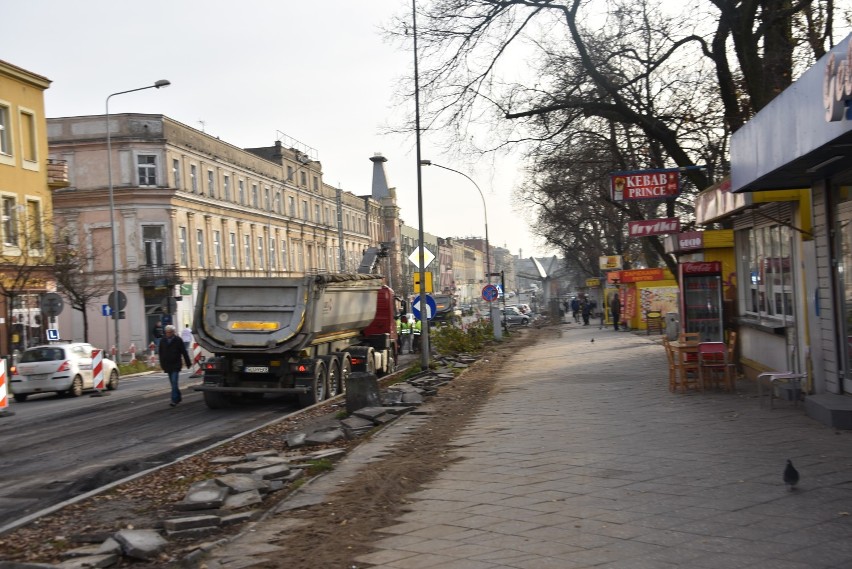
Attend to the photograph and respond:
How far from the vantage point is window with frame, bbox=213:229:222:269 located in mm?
57312

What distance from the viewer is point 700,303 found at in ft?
61.8

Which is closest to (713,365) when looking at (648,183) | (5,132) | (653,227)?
(648,183)

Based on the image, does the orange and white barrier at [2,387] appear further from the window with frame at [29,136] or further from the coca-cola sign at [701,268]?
the window with frame at [29,136]

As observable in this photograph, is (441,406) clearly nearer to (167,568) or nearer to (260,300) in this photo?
(260,300)

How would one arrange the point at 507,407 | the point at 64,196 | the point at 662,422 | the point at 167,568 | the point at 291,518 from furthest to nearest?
1. the point at 64,196
2. the point at 507,407
3. the point at 662,422
4. the point at 291,518
5. the point at 167,568

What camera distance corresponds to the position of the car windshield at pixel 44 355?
81.0 ft

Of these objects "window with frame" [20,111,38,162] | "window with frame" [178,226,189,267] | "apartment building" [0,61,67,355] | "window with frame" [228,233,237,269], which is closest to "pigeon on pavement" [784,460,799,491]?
"apartment building" [0,61,67,355]

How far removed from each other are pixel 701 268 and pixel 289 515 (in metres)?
12.5

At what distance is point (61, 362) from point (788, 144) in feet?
68.1

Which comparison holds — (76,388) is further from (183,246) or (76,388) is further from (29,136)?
(183,246)

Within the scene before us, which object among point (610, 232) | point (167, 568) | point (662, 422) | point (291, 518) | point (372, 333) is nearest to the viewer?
point (167, 568)

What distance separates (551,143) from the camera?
23.8 meters

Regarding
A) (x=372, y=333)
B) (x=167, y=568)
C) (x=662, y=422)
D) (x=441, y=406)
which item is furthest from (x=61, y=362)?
(x=167, y=568)

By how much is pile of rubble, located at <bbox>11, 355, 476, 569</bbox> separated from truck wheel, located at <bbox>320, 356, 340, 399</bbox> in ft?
10.4
